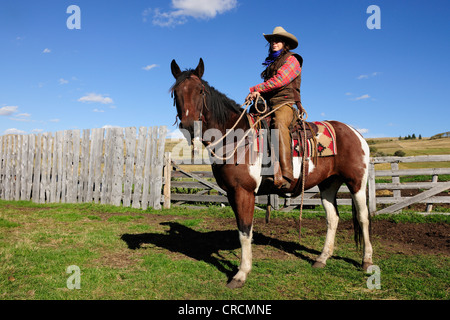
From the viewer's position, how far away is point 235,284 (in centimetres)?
399

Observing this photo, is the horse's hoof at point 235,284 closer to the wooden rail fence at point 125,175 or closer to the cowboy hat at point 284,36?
the cowboy hat at point 284,36

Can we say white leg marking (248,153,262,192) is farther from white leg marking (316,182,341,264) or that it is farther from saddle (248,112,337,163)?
white leg marking (316,182,341,264)

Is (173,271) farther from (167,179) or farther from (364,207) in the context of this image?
(167,179)

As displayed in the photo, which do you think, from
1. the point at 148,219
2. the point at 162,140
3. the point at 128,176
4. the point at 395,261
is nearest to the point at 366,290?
the point at 395,261

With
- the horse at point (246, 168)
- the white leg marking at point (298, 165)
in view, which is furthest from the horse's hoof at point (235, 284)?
the white leg marking at point (298, 165)

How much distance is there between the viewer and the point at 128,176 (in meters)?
10.5

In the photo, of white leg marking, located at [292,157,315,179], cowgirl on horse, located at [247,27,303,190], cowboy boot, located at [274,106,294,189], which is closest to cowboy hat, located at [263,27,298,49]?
cowgirl on horse, located at [247,27,303,190]

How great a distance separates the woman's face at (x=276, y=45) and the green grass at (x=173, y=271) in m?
3.66

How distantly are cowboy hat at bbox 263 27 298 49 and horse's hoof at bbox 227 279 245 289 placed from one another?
12.7 ft

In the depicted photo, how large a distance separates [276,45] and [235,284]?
3795 mm

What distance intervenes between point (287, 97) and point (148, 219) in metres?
6.05

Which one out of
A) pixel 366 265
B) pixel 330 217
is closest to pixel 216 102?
pixel 330 217

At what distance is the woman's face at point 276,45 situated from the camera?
4664 millimetres
